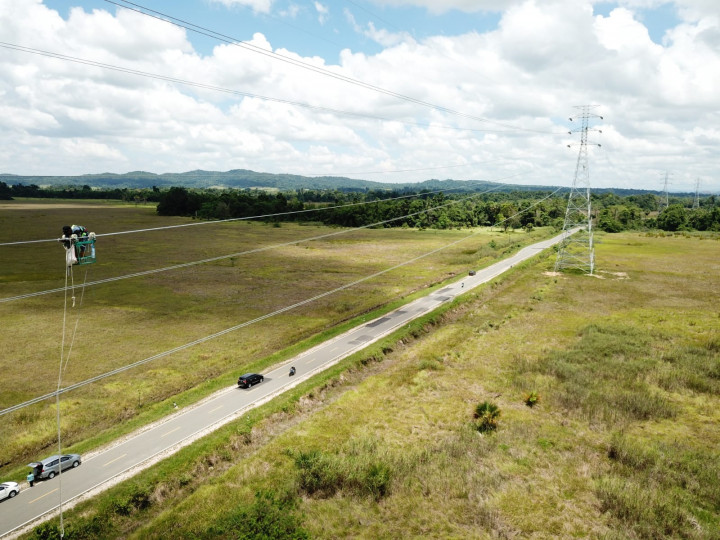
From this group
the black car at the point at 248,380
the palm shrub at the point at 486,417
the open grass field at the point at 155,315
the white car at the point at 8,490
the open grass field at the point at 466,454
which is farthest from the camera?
the black car at the point at 248,380

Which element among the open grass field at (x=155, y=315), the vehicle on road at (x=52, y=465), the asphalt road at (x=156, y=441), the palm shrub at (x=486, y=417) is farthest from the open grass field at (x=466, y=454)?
the open grass field at (x=155, y=315)

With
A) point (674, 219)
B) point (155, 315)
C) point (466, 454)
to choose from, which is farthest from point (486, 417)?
point (674, 219)

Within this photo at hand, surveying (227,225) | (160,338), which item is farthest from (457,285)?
(227,225)

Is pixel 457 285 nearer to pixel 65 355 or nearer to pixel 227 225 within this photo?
pixel 65 355

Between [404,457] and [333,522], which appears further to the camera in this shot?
[404,457]

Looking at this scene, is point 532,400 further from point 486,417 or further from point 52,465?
point 52,465

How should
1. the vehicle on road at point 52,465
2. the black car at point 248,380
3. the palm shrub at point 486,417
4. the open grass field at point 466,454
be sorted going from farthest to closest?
1. the black car at point 248,380
2. the palm shrub at point 486,417
3. the vehicle on road at point 52,465
4. the open grass field at point 466,454

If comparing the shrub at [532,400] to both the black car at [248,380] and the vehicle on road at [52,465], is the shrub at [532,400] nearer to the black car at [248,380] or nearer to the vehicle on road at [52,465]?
the black car at [248,380]
